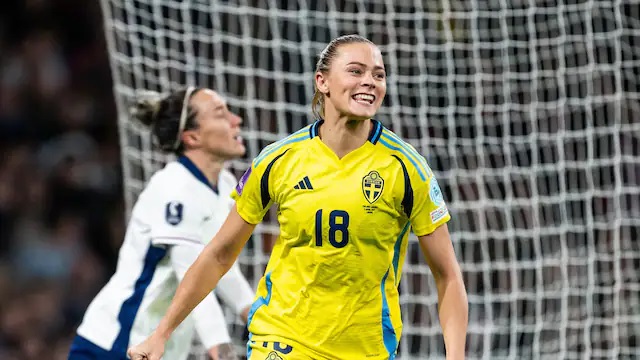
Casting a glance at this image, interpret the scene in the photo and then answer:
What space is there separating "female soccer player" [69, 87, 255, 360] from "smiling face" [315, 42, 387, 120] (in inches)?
48.1

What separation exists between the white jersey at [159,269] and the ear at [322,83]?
3.68 ft

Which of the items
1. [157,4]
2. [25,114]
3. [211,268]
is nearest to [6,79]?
[25,114]

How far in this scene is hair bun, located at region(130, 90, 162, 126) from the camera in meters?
4.60

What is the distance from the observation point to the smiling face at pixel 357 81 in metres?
3.07

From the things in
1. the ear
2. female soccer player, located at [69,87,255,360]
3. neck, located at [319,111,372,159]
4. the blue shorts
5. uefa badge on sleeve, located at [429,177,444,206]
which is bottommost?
the blue shorts

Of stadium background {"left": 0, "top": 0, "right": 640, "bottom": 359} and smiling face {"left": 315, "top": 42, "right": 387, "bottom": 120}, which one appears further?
stadium background {"left": 0, "top": 0, "right": 640, "bottom": 359}

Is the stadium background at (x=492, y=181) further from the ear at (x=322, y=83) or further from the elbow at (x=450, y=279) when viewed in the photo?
the elbow at (x=450, y=279)

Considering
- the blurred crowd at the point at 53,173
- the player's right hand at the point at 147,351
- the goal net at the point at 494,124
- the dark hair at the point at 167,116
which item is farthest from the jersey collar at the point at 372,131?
the blurred crowd at the point at 53,173

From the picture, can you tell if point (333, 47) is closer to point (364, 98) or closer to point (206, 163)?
point (364, 98)

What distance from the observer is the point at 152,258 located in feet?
13.7

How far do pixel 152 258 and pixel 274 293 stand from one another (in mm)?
1108

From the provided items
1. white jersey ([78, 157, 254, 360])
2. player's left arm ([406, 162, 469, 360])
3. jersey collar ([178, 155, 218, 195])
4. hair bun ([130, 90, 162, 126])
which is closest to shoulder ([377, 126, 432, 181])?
player's left arm ([406, 162, 469, 360])

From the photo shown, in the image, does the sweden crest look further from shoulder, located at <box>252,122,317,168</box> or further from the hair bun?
the hair bun

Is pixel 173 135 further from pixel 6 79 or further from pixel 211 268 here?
pixel 6 79
